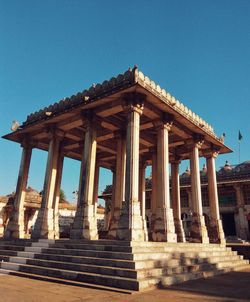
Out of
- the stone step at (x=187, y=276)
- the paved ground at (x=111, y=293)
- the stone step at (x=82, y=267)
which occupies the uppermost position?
the stone step at (x=82, y=267)

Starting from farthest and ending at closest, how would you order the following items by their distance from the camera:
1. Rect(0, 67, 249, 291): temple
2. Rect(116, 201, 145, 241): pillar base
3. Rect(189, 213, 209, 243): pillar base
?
1. Rect(189, 213, 209, 243): pillar base
2. Rect(116, 201, 145, 241): pillar base
3. Rect(0, 67, 249, 291): temple

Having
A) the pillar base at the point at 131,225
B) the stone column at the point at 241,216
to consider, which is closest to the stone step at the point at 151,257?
the pillar base at the point at 131,225

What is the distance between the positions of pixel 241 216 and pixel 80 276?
29.9m

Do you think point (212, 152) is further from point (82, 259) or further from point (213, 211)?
point (82, 259)

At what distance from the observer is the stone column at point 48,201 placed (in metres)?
17.1

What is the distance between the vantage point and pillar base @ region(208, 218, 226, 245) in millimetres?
20250

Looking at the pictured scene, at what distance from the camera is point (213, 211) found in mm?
21422

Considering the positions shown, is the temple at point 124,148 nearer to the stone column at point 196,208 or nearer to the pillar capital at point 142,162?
the stone column at point 196,208

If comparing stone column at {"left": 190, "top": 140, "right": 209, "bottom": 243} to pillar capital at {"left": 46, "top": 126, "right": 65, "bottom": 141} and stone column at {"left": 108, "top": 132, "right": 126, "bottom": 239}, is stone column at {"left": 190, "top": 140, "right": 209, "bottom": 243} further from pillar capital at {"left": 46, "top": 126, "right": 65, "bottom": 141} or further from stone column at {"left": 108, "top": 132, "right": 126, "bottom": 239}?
pillar capital at {"left": 46, "top": 126, "right": 65, "bottom": 141}

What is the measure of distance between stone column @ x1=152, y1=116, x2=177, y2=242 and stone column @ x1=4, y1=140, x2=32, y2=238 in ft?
32.0

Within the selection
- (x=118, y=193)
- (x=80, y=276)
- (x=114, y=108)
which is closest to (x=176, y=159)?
(x=118, y=193)

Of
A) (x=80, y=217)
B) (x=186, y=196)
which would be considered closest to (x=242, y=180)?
(x=186, y=196)

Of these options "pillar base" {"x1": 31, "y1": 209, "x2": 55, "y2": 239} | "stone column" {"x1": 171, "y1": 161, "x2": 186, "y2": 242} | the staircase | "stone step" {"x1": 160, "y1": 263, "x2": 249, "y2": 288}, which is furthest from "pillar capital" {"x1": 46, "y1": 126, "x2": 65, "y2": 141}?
"stone step" {"x1": 160, "y1": 263, "x2": 249, "y2": 288}

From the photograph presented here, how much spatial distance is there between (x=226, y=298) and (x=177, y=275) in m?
2.95
